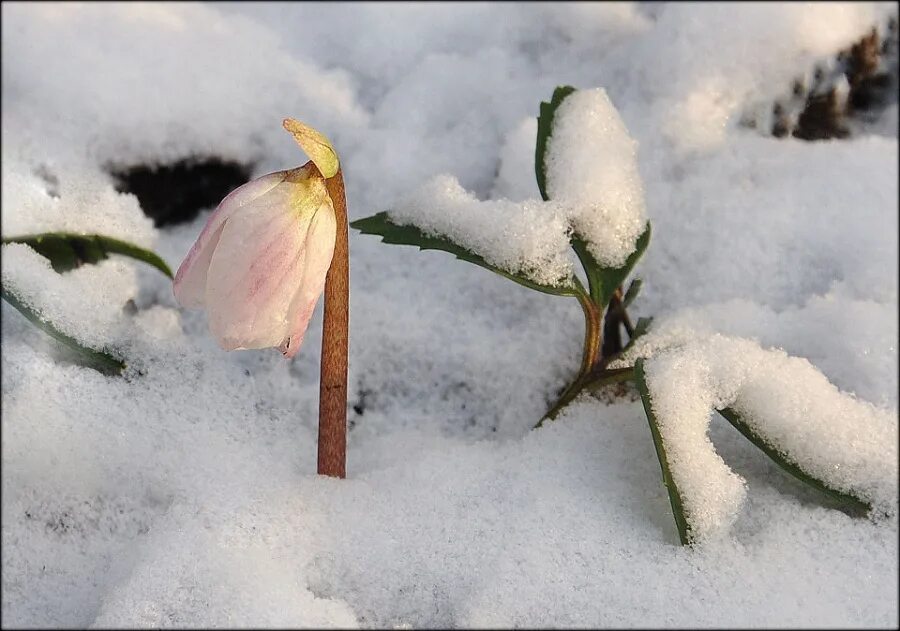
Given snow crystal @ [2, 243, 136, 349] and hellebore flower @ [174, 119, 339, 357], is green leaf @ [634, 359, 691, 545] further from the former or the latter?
snow crystal @ [2, 243, 136, 349]

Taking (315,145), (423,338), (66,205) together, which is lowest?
(66,205)

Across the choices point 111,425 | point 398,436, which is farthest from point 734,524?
point 111,425

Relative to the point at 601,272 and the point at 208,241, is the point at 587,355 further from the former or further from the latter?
the point at 208,241

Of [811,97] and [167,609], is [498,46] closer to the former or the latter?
[811,97]

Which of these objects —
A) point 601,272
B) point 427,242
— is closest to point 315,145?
point 427,242

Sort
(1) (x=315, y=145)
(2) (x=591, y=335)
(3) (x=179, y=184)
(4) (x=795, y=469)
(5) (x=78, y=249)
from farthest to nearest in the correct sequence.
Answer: (3) (x=179, y=184)
(5) (x=78, y=249)
(2) (x=591, y=335)
(4) (x=795, y=469)
(1) (x=315, y=145)

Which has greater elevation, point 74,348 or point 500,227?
point 500,227
